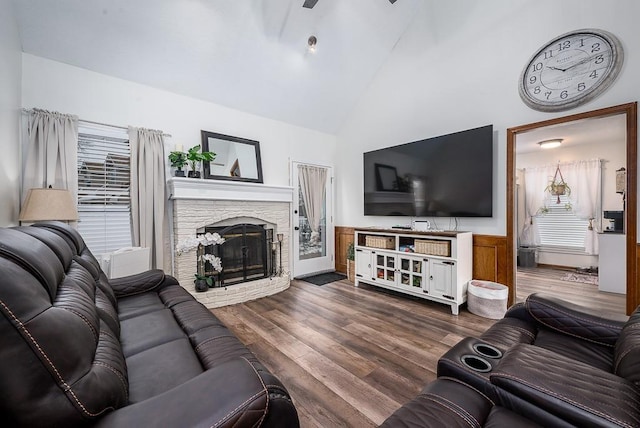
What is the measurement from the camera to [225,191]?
11.5ft

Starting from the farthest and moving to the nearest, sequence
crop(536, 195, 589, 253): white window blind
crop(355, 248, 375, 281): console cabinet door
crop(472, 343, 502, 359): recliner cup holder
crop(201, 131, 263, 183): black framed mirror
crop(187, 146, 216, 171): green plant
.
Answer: crop(536, 195, 589, 253): white window blind
crop(355, 248, 375, 281): console cabinet door
crop(201, 131, 263, 183): black framed mirror
crop(187, 146, 216, 171): green plant
crop(472, 343, 502, 359): recliner cup holder

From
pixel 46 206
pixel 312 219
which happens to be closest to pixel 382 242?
pixel 312 219

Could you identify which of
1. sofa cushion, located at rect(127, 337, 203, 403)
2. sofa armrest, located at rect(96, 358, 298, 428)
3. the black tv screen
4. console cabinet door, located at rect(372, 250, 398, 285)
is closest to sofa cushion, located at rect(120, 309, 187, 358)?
sofa cushion, located at rect(127, 337, 203, 403)

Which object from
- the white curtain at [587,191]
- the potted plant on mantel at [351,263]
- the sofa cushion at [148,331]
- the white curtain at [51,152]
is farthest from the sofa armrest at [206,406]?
the white curtain at [587,191]

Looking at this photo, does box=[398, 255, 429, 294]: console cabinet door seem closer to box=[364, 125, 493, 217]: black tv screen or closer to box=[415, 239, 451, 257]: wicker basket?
box=[415, 239, 451, 257]: wicker basket

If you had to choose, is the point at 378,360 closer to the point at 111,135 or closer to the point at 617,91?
the point at 617,91

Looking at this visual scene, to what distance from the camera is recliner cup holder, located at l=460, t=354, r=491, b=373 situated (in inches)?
42.4

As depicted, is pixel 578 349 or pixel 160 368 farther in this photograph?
pixel 578 349

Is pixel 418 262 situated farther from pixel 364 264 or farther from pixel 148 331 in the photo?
pixel 148 331

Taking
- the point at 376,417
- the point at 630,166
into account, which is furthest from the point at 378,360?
the point at 630,166

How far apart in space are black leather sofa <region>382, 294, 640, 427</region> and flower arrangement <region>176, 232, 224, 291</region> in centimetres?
281

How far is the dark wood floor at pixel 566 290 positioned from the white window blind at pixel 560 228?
519 millimetres

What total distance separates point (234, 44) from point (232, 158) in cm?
141

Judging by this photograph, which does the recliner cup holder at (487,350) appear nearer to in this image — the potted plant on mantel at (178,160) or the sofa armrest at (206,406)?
the sofa armrest at (206,406)
